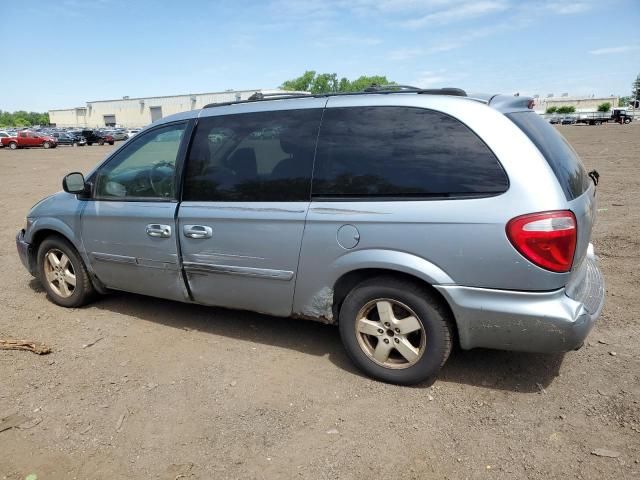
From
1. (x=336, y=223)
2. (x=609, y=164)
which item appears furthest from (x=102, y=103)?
(x=336, y=223)

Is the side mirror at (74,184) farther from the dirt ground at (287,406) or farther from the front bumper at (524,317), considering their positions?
the front bumper at (524,317)

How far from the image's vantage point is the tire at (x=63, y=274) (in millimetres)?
4468

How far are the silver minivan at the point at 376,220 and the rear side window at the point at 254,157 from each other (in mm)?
11

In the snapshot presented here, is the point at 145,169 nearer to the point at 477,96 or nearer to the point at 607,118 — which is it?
the point at 477,96

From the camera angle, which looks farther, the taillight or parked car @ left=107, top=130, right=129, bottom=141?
parked car @ left=107, top=130, right=129, bottom=141

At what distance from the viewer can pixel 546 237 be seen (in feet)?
8.45

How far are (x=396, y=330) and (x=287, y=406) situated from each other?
0.84 metres

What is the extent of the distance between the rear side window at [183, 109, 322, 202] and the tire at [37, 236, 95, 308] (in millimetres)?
1554

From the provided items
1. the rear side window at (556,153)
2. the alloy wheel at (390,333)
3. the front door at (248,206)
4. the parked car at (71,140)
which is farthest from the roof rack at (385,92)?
the parked car at (71,140)

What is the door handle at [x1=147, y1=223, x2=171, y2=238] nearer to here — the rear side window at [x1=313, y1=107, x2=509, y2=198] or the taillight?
the rear side window at [x1=313, y1=107, x2=509, y2=198]

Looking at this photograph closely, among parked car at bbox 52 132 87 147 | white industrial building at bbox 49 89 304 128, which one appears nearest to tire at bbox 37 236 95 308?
parked car at bbox 52 132 87 147

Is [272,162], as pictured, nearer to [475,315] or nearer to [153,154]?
[153,154]

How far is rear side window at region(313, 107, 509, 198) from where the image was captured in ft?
9.04

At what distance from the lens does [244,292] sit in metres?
3.57
